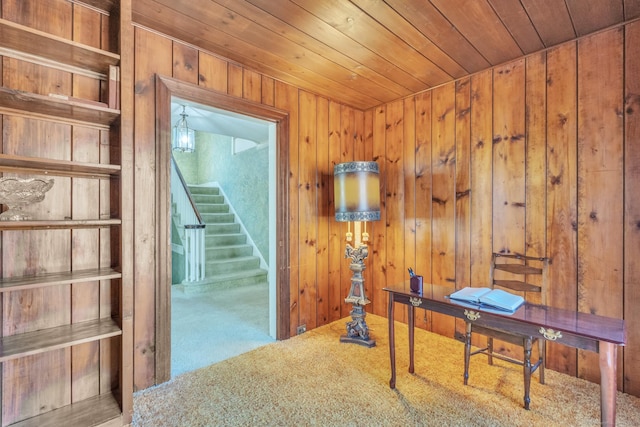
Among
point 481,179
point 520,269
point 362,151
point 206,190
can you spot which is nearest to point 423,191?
point 481,179

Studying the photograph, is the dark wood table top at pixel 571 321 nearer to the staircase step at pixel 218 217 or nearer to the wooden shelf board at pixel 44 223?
the wooden shelf board at pixel 44 223

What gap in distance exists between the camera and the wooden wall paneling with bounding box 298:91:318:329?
9.20 ft

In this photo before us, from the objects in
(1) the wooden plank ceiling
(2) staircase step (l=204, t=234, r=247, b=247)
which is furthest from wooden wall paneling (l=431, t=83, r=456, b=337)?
(2) staircase step (l=204, t=234, r=247, b=247)

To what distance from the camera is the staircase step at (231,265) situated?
4718 millimetres

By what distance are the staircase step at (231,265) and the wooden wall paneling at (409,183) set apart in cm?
297

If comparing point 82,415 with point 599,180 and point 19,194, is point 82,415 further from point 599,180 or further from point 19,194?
point 599,180

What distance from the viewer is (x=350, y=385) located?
197 cm

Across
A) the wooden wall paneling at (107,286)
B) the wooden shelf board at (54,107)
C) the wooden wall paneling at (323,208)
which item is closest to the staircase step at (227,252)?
the wooden wall paneling at (323,208)

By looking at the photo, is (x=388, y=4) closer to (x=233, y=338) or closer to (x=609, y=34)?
(x=609, y=34)

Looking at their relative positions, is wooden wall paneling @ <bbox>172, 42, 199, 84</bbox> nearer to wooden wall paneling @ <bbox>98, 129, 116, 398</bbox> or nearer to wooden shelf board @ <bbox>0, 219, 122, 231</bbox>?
wooden wall paneling @ <bbox>98, 129, 116, 398</bbox>

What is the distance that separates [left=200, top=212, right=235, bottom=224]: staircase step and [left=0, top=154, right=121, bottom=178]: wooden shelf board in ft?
14.2

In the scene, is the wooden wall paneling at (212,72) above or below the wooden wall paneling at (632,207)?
above

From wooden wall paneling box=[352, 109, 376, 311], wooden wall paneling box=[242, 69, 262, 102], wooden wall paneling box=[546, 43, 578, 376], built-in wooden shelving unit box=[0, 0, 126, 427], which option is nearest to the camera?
built-in wooden shelving unit box=[0, 0, 126, 427]

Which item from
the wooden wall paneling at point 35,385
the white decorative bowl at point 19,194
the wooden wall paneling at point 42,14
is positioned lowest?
the wooden wall paneling at point 35,385
